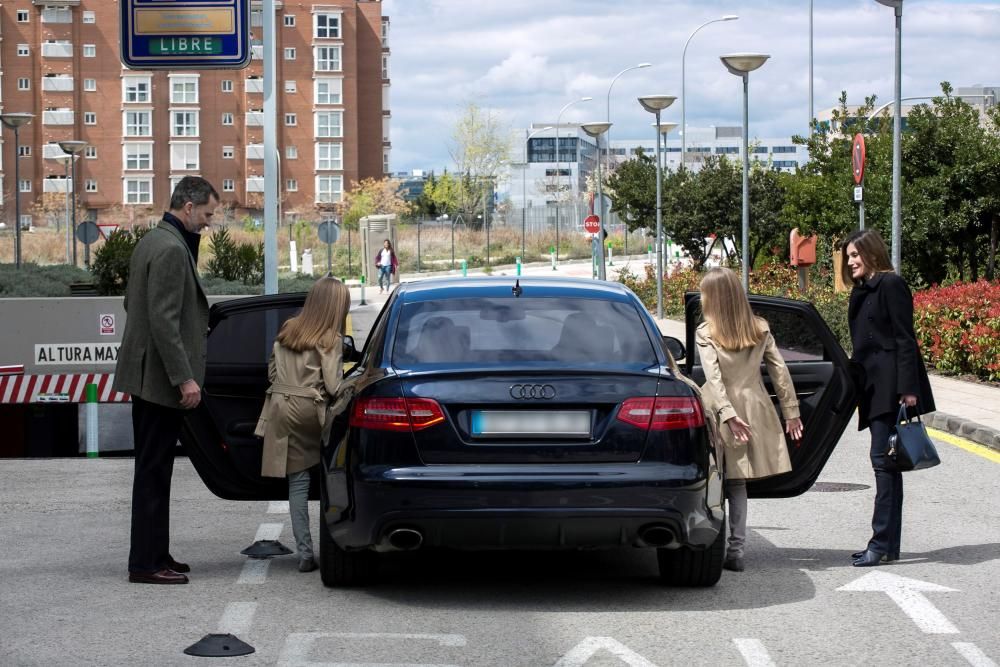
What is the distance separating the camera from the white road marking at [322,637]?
589cm

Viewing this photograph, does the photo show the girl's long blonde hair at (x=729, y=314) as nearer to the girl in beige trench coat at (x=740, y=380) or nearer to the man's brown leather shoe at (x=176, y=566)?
the girl in beige trench coat at (x=740, y=380)

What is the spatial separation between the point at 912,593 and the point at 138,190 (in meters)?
99.2

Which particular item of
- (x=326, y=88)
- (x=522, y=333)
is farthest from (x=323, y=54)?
(x=522, y=333)

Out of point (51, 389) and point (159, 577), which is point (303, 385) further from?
point (51, 389)

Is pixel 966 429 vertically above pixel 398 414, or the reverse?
pixel 398 414

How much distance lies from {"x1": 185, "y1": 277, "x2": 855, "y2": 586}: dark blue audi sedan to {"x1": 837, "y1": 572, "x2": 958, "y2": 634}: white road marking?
2.56 ft

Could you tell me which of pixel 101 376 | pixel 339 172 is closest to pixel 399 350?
pixel 101 376

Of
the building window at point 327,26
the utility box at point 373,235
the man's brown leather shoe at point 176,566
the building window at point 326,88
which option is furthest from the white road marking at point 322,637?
the building window at point 327,26

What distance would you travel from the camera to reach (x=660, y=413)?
22.3ft

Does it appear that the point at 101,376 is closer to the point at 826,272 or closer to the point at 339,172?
the point at 826,272

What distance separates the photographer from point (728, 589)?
24.4 feet

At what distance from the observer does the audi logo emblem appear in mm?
6695

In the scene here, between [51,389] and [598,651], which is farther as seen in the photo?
[51,389]

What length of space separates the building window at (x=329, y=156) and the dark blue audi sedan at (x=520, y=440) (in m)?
98.8
